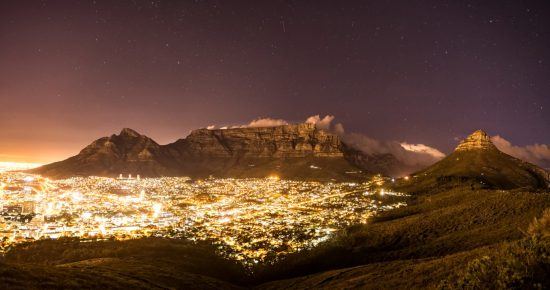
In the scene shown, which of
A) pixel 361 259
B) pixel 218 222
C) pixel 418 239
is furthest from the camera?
pixel 218 222

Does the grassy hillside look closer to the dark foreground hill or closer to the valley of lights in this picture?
the dark foreground hill

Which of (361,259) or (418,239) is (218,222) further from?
(418,239)

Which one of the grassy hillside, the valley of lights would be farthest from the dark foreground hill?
the valley of lights

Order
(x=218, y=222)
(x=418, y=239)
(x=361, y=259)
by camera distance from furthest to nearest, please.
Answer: (x=218, y=222), (x=418, y=239), (x=361, y=259)

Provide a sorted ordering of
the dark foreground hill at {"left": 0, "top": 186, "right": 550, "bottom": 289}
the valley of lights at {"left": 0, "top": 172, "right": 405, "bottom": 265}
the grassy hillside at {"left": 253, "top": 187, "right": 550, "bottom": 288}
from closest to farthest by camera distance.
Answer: the dark foreground hill at {"left": 0, "top": 186, "right": 550, "bottom": 289}, the grassy hillside at {"left": 253, "top": 187, "right": 550, "bottom": 288}, the valley of lights at {"left": 0, "top": 172, "right": 405, "bottom": 265}

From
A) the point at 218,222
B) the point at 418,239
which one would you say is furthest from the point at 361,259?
the point at 218,222

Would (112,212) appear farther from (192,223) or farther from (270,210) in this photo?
(270,210)

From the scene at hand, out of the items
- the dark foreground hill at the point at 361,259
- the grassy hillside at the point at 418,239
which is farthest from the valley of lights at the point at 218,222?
the grassy hillside at the point at 418,239

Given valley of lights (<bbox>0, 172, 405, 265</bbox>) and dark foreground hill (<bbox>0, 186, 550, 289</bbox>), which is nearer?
dark foreground hill (<bbox>0, 186, 550, 289</bbox>)

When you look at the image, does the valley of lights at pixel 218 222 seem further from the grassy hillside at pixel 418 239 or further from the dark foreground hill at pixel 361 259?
the grassy hillside at pixel 418 239

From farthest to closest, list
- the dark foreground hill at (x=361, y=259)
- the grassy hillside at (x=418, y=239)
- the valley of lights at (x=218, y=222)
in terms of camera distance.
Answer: the valley of lights at (x=218, y=222)
the grassy hillside at (x=418, y=239)
the dark foreground hill at (x=361, y=259)

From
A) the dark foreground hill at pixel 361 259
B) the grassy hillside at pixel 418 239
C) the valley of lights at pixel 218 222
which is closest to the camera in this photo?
the dark foreground hill at pixel 361 259

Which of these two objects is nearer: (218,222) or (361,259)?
(361,259)
